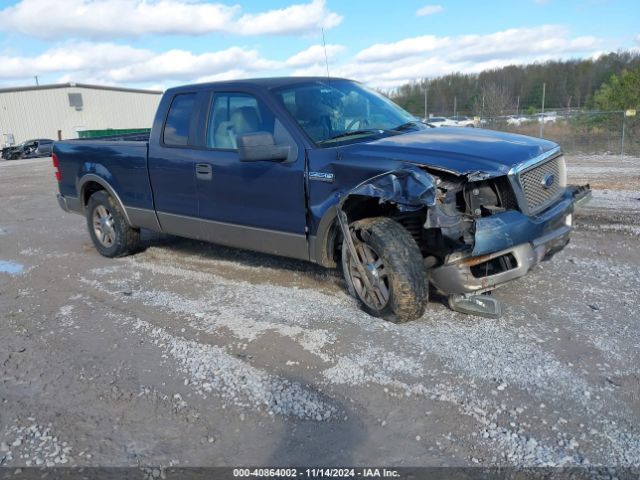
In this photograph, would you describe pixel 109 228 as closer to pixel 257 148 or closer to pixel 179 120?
pixel 179 120

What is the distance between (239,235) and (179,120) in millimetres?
1427

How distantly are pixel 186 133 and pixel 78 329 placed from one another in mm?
2165

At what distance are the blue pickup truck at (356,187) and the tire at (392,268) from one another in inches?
0.4

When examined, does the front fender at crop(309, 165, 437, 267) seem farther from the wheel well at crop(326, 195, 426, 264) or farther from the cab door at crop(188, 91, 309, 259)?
the cab door at crop(188, 91, 309, 259)

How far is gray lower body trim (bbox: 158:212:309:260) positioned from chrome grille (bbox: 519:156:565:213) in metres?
1.82

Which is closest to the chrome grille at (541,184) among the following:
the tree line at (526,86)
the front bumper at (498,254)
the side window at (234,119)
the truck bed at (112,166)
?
the front bumper at (498,254)

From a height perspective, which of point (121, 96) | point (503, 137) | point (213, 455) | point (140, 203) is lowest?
point (213, 455)

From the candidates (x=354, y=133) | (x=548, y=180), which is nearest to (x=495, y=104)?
(x=354, y=133)

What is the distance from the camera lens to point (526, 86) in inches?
1470

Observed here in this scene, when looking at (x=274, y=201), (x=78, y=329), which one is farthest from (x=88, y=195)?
(x=274, y=201)

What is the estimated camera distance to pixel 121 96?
196ft

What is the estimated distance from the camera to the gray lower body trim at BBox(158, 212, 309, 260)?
4.79 meters

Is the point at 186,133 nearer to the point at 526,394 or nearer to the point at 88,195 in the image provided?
the point at 88,195

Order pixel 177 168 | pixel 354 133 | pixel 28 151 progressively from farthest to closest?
pixel 28 151
pixel 177 168
pixel 354 133
